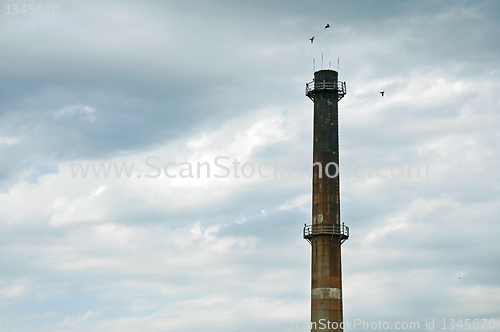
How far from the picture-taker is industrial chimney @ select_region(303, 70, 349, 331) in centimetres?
6894

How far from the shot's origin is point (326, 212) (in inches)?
2798

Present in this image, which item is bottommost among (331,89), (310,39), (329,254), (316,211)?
(329,254)

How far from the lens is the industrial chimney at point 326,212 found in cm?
6894

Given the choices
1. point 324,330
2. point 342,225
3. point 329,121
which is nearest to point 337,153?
point 329,121

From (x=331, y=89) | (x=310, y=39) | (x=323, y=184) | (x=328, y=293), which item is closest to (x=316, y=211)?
(x=323, y=184)

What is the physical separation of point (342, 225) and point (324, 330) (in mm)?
11905

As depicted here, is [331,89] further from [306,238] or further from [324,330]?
[324,330]

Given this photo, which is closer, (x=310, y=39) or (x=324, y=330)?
(x=324, y=330)

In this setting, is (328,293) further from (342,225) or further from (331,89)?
(331,89)

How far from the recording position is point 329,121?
243 ft

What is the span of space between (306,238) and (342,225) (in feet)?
14.4

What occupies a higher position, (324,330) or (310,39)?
Result: (310,39)

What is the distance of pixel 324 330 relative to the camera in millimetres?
68312

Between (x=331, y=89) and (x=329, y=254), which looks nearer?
(x=329, y=254)
